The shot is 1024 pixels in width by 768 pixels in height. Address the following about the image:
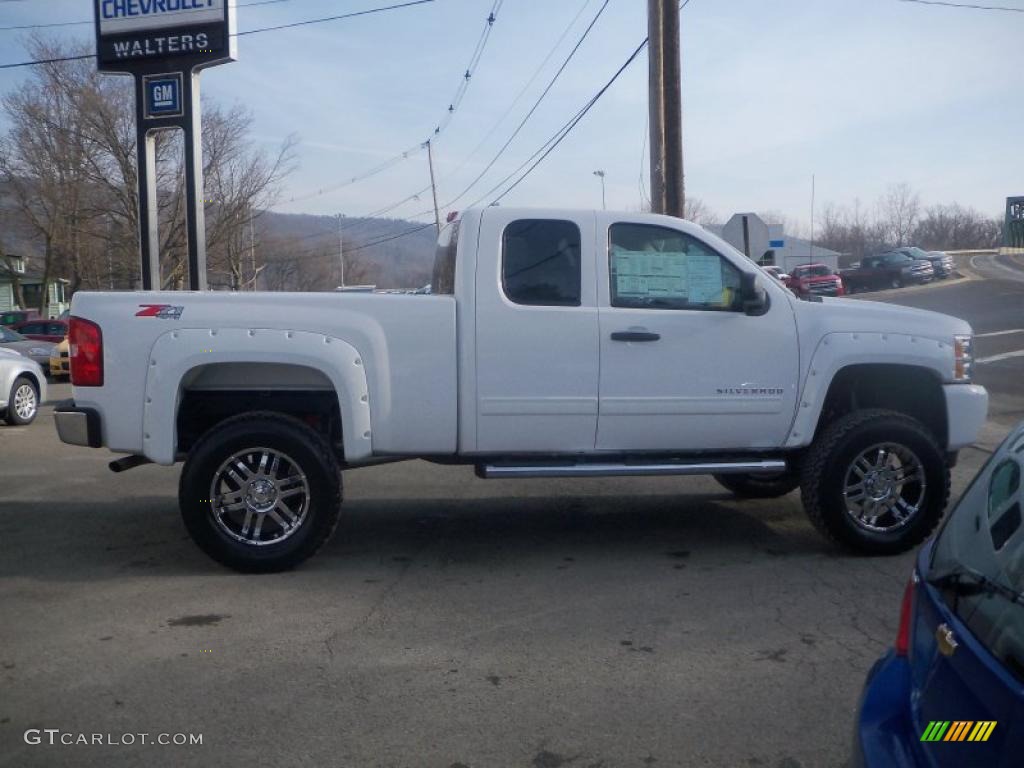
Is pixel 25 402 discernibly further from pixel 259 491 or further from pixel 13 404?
pixel 259 491

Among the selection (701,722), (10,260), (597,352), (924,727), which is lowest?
(701,722)

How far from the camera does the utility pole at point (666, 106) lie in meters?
13.0

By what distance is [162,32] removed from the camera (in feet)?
48.9

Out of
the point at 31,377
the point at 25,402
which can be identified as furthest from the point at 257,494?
the point at 31,377

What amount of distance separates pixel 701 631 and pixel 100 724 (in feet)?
9.43

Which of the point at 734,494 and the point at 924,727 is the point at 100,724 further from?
the point at 734,494

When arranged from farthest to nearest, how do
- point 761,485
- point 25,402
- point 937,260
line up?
1. point 937,260
2. point 25,402
3. point 761,485

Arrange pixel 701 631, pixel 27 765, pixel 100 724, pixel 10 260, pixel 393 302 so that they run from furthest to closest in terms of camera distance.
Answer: pixel 10 260 < pixel 393 302 < pixel 701 631 < pixel 100 724 < pixel 27 765

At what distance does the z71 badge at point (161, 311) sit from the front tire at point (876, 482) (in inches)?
162

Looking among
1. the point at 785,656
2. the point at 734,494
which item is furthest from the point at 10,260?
the point at 785,656

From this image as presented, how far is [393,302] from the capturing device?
19.9 feet

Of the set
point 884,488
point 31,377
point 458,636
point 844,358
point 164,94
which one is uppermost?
point 164,94

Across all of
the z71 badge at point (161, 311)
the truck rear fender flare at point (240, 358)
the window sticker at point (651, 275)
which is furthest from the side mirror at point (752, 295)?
the z71 badge at point (161, 311)

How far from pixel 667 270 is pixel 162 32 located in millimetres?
11439
